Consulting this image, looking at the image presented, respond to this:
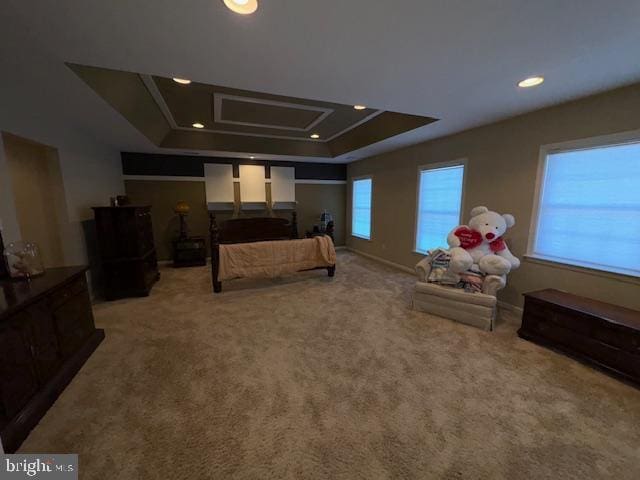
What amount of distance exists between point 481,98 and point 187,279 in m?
4.85

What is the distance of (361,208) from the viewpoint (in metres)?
6.41

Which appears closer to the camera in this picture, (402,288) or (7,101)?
(7,101)

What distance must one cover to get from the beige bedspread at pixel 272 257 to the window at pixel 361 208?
215 cm

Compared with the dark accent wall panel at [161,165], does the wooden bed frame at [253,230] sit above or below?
below

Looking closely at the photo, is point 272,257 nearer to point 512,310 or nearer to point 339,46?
point 339,46

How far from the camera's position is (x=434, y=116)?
305 cm

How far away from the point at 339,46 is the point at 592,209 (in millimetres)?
2894

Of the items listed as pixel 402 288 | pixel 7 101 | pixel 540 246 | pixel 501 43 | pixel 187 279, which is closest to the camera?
pixel 501 43

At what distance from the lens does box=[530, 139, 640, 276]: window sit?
2311 millimetres

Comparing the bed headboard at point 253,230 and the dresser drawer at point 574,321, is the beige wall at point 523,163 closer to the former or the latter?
the dresser drawer at point 574,321

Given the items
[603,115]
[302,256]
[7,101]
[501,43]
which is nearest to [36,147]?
[7,101]

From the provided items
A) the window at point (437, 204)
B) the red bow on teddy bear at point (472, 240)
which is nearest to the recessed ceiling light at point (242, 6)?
the red bow on teddy bear at point (472, 240)

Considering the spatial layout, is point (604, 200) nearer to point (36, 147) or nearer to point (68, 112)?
point (68, 112)

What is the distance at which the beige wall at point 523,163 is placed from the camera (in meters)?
2.34
